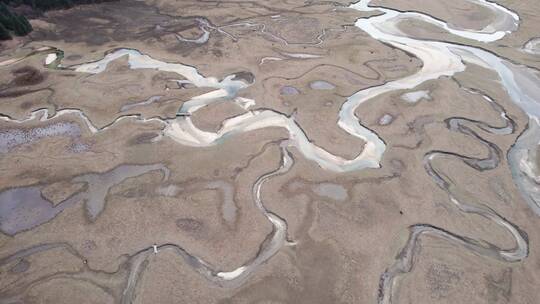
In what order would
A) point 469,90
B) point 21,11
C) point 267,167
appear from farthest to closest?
1. point 21,11
2. point 469,90
3. point 267,167

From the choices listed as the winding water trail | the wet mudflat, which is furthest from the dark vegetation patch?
the winding water trail

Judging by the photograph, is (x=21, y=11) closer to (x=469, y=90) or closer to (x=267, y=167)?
(x=267, y=167)

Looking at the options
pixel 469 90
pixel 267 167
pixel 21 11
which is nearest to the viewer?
pixel 267 167

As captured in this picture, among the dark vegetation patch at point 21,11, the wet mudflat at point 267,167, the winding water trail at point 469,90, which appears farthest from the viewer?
the dark vegetation patch at point 21,11

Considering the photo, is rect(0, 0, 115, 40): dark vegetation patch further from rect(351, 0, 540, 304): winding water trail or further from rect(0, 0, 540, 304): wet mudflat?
rect(351, 0, 540, 304): winding water trail

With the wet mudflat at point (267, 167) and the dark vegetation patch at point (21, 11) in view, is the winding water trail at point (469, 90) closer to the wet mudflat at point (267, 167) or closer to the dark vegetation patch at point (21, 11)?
the wet mudflat at point (267, 167)

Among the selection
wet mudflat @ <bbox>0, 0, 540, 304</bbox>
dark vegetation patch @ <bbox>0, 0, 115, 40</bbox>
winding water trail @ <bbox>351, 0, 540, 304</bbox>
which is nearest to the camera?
wet mudflat @ <bbox>0, 0, 540, 304</bbox>

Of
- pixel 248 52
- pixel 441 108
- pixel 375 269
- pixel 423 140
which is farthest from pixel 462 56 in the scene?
pixel 375 269

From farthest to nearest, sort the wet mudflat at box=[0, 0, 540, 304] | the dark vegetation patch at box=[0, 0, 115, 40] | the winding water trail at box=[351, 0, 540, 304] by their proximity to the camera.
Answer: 1. the dark vegetation patch at box=[0, 0, 115, 40]
2. the winding water trail at box=[351, 0, 540, 304]
3. the wet mudflat at box=[0, 0, 540, 304]

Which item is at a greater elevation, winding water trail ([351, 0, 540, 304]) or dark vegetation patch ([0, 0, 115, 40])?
winding water trail ([351, 0, 540, 304])

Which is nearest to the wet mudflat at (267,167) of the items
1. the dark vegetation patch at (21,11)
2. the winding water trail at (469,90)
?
the winding water trail at (469,90)

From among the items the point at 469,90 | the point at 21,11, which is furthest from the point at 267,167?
the point at 21,11

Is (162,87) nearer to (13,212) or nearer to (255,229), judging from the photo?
(13,212)
